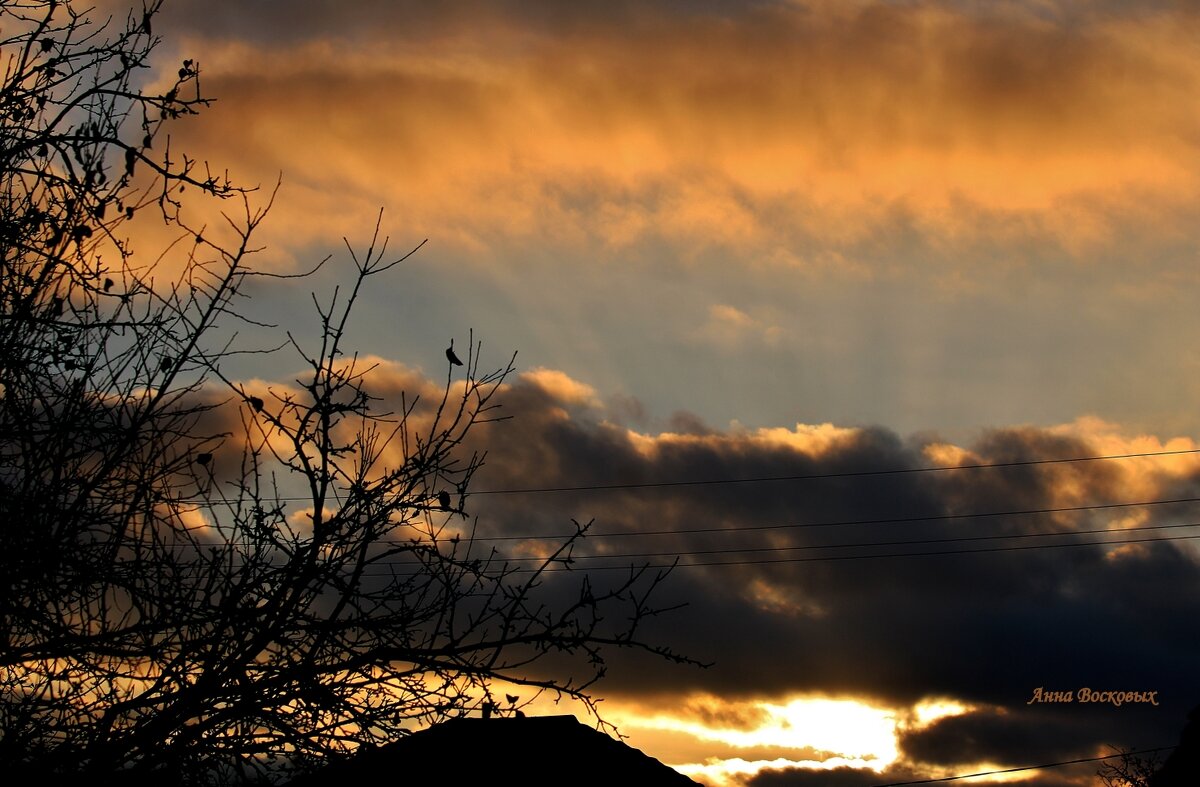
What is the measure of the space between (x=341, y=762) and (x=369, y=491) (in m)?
1.42

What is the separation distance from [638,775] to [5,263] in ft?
34.8

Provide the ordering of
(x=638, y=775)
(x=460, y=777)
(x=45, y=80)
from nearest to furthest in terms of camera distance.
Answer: (x=45, y=80) < (x=460, y=777) < (x=638, y=775)

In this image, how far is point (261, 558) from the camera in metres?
5.99

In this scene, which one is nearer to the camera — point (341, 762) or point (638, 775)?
point (341, 762)

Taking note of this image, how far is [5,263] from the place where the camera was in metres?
6.64

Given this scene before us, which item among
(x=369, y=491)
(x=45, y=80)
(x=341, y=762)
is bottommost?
(x=341, y=762)

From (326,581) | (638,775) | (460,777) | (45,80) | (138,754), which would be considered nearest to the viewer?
(138,754)

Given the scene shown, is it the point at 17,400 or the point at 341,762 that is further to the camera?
the point at 17,400

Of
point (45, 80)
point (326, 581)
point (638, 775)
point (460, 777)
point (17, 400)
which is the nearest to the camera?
point (326, 581)

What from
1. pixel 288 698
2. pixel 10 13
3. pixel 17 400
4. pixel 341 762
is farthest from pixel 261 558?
pixel 10 13

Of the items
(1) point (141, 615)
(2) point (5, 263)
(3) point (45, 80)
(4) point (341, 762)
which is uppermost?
(3) point (45, 80)

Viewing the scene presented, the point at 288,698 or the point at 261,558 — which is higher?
the point at 261,558

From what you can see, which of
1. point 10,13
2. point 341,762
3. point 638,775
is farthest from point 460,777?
point 10,13

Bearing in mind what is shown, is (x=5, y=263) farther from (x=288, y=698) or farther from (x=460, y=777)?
(x=460, y=777)
